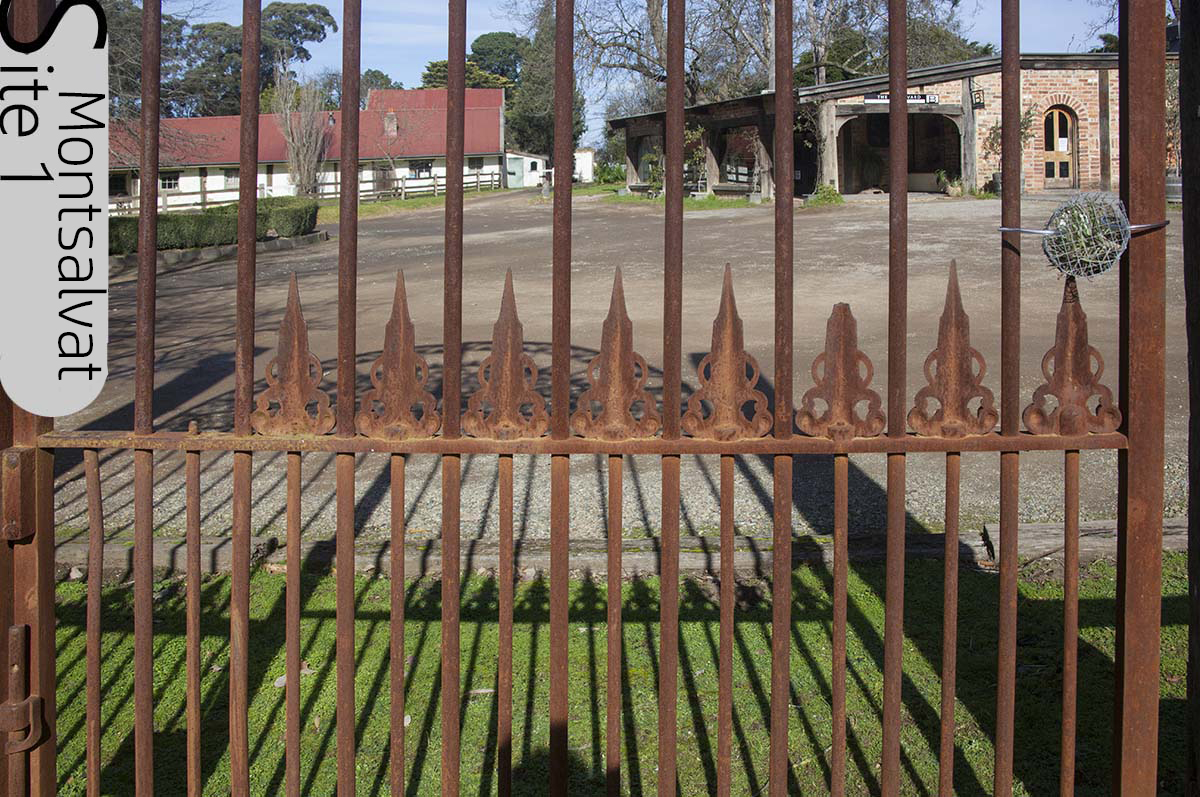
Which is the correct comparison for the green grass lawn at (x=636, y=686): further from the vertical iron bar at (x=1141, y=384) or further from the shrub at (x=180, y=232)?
the shrub at (x=180, y=232)

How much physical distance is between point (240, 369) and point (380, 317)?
40.7 ft

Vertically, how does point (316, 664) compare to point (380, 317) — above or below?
below

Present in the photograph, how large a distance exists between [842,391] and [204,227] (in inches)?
991

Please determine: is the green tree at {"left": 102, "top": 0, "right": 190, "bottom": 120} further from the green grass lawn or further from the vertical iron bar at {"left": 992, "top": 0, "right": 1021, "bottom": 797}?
the vertical iron bar at {"left": 992, "top": 0, "right": 1021, "bottom": 797}

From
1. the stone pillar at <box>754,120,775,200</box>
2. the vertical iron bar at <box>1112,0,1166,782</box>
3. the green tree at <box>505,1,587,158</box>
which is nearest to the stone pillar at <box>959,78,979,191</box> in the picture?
the stone pillar at <box>754,120,775,200</box>

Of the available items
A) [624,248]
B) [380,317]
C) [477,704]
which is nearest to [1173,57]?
[624,248]

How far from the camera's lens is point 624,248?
22.2 metres

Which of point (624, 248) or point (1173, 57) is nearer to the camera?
point (624, 248)

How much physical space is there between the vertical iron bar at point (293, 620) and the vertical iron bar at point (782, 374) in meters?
1.09

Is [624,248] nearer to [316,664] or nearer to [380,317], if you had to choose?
[380,317]

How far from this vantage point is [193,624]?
2.69 meters

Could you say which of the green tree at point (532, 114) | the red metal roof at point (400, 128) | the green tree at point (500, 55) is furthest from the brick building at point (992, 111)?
the green tree at point (500, 55)

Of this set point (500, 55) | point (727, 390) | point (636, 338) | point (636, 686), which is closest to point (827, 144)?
point (636, 338)

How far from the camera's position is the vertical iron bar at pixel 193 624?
268 centimetres
